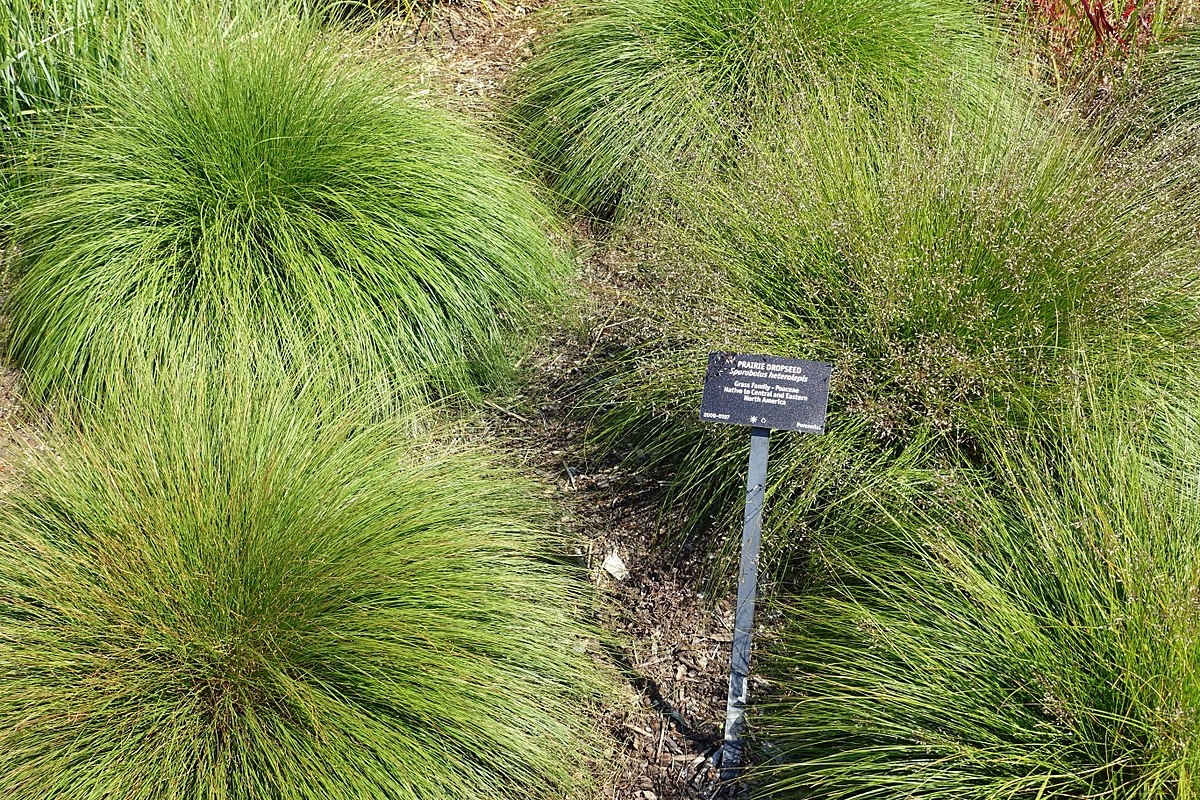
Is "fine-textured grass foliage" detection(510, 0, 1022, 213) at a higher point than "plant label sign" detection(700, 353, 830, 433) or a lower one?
higher

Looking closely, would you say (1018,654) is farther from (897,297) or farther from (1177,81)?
(1177,81)

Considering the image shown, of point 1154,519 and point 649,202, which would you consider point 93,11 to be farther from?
Answer: point 1154,519

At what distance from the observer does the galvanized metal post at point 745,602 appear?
2.88 meters

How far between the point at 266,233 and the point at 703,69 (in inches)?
87.4

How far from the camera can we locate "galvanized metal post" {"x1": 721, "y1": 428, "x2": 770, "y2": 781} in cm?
288

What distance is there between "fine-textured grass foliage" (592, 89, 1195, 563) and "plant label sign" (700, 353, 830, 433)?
50 cm

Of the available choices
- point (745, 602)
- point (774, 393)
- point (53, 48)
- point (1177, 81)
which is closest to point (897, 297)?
point (774, 393)

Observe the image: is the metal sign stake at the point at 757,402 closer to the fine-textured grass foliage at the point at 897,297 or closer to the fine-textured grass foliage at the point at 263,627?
the fine-textured grass foliage at the point at 897,297

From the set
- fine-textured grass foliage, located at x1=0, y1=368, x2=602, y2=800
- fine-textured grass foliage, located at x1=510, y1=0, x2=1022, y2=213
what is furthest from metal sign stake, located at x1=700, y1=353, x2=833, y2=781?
fine-textured grass foliage, located at x1=510, y1=0, x2=1022, y2=213

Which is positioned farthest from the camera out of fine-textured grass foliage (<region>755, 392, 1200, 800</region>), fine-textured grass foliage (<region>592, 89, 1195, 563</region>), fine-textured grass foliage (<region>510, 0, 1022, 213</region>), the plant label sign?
fine-textured grass foliage (<region>510, 0, 1022, 213</region>)

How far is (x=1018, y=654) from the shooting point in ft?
8.27

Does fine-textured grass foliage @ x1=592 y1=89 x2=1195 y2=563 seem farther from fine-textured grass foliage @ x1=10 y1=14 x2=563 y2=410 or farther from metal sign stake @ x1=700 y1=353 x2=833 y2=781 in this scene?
fine-textured grass foliage @ x1=10 y1=14 x2=563 y2=410

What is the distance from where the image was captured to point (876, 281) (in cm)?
346


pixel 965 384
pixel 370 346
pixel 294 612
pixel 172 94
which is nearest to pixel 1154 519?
pixel 965 384
